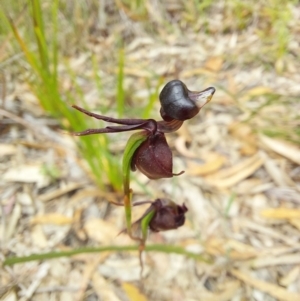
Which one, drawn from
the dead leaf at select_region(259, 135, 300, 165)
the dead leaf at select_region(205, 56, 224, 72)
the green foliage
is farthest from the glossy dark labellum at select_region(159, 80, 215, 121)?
the dead leaf at select_region(205, 56, 224, 72)

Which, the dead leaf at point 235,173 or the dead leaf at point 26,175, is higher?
the dead leaf at point 26,175

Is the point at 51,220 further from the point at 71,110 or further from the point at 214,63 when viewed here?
the point at 214,63

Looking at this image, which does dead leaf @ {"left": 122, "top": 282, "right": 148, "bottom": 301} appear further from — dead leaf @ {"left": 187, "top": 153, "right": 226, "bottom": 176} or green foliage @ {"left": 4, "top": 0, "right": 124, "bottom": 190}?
dead leaf @ {"left": 187, "top": 153, "right": 226, "bottom": 176}

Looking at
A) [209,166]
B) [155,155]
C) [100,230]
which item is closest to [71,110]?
[100,230]

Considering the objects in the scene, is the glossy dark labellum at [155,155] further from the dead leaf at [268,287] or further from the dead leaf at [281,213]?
the dead leaf at [281,213]

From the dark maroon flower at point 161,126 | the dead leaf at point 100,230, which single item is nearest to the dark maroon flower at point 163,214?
the dark maroon flower at point 161,126

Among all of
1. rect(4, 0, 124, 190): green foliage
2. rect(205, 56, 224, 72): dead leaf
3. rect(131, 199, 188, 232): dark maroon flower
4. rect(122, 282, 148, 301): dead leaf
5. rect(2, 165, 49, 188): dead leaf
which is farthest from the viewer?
rect(205, 56, 224, 72): dead leaf
